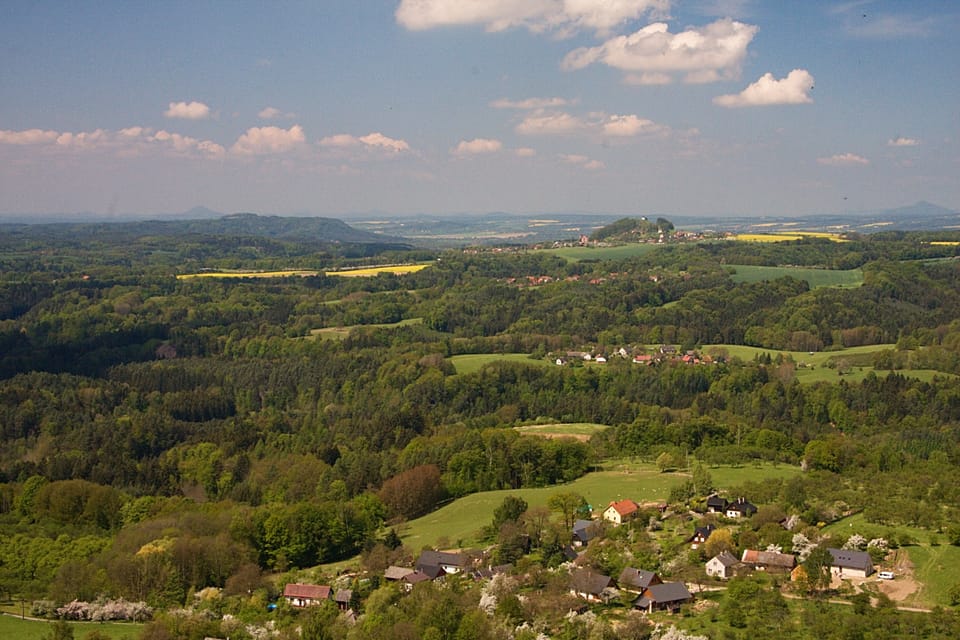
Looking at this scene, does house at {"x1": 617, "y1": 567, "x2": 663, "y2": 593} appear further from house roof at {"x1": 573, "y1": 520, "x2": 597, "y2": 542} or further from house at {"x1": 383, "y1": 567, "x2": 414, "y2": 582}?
house at {"x1": 383, "y1": 567, "x2": 414, "y2": 582}

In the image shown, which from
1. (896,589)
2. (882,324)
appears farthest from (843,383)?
(896,589)

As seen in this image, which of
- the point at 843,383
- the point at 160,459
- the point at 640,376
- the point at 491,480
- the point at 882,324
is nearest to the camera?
the point at 491,480

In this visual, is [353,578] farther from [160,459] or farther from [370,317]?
[370,317]

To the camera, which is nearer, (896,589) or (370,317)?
Answer: (896,589)

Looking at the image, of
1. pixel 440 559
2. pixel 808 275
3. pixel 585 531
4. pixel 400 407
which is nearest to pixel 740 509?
pixel 585 531

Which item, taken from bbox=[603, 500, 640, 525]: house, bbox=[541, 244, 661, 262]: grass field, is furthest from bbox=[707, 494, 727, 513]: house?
bbox=[541, 244, 661, 262]: grass field

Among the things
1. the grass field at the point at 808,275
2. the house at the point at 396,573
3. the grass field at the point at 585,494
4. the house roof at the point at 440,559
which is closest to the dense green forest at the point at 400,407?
the grass field at the point at 585,494
